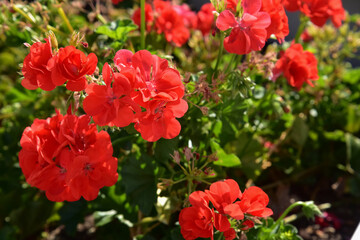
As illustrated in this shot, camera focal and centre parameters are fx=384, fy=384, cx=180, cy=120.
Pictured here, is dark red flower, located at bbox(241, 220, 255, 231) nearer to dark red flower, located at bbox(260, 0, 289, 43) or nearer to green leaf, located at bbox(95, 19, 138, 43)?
dark red flower, located at bbox(260, 0, 289, 43)

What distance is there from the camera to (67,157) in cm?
63

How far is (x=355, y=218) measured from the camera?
131 cm

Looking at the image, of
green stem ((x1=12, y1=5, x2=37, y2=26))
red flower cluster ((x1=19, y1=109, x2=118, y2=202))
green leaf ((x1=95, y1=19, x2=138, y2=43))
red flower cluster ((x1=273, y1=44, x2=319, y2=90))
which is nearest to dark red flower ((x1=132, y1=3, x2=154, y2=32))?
green leaf ((x1=95, y1=19, x2=138, y2=43))

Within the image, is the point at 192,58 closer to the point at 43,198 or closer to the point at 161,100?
the point at 43,198

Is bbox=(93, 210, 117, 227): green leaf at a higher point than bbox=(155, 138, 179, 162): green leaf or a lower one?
lower

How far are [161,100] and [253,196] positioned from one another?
237mm

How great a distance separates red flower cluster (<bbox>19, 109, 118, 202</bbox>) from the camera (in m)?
0.64

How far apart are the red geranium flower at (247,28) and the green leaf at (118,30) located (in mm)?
294

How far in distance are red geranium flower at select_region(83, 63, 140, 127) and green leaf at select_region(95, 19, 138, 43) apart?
32cm

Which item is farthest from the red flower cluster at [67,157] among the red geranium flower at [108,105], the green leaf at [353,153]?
the green leaf at [353,153]

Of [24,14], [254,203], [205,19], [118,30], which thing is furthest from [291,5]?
A: [24,14]

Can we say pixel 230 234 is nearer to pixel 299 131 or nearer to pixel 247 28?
pixel 247 28

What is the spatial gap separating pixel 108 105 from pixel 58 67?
111 mm

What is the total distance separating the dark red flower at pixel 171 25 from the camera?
108 centimetres
